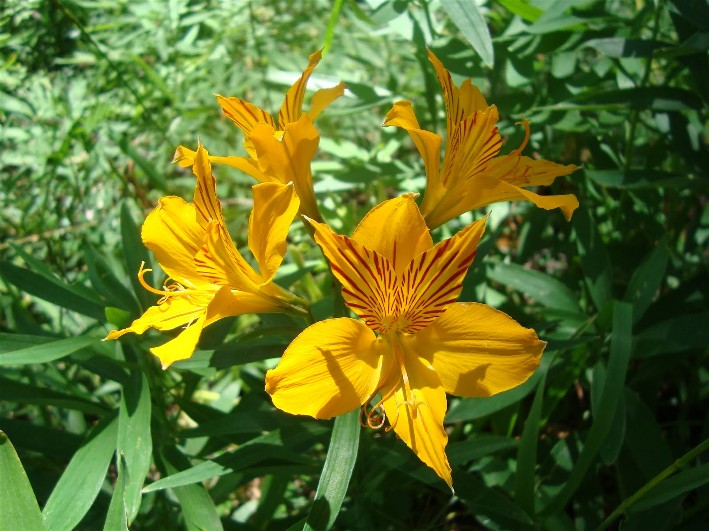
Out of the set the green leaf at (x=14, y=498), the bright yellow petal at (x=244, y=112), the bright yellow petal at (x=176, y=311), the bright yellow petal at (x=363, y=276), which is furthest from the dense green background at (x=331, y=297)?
the bright yellow petal at (x=244, y=112)

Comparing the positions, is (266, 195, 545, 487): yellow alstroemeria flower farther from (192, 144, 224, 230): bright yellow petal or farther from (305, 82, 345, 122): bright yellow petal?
(305, 82, 345, 122): bright yellow petal

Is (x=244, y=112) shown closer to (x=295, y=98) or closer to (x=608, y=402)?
(x=295, y=98)

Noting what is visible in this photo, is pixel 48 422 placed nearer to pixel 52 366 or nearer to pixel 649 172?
pixel 52 366

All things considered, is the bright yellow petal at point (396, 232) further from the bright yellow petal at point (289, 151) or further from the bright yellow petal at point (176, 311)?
the bright yellow petal at point (176, 311)

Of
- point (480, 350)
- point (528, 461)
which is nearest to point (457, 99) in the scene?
point (480, 350)

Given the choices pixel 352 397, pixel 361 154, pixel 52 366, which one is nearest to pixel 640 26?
pixel 361 154

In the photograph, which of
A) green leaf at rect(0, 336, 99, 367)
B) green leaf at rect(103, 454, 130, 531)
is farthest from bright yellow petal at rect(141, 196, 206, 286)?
green leaf at rect(103, 454, 130, 531)

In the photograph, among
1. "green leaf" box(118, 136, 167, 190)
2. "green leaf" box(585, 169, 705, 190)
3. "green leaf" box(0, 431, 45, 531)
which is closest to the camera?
"green leaf" box(0, 431, 45, 531)
